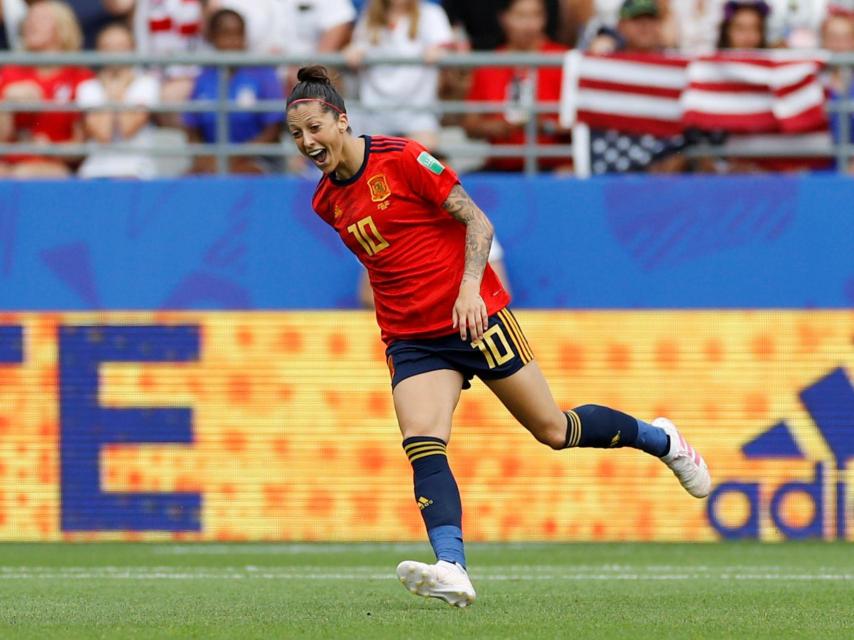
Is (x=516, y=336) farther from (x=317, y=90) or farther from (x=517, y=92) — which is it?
(x=517, y=92)

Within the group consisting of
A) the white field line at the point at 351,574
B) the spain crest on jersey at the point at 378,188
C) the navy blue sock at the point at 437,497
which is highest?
the spain crest on jersey at the point at 378,188

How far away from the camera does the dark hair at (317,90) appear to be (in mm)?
6527

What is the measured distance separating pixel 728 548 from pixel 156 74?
5.09 metres

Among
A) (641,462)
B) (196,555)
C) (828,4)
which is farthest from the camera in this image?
(828,4)

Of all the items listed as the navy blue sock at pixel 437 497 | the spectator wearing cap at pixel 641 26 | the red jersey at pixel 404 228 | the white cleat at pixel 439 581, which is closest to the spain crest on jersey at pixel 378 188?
the red jersey at pixel 404 228

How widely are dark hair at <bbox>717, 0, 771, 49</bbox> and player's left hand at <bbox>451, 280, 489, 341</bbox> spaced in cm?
563

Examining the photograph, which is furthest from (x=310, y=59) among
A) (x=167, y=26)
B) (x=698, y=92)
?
(x=698, y=92)

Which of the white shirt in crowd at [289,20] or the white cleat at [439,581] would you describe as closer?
the white cleat at [439,581]

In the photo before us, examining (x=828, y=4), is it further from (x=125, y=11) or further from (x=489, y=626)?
(x=489, y=626)

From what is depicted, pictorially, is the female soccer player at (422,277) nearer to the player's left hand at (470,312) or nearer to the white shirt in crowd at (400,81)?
the player's left hand at (470,312)

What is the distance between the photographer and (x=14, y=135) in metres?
11.9

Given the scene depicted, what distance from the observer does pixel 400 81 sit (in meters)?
11.6

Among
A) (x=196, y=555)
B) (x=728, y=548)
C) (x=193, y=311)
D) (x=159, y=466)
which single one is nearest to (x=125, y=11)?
(x=193, y=311)

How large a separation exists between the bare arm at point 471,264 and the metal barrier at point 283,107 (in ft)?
14.7
